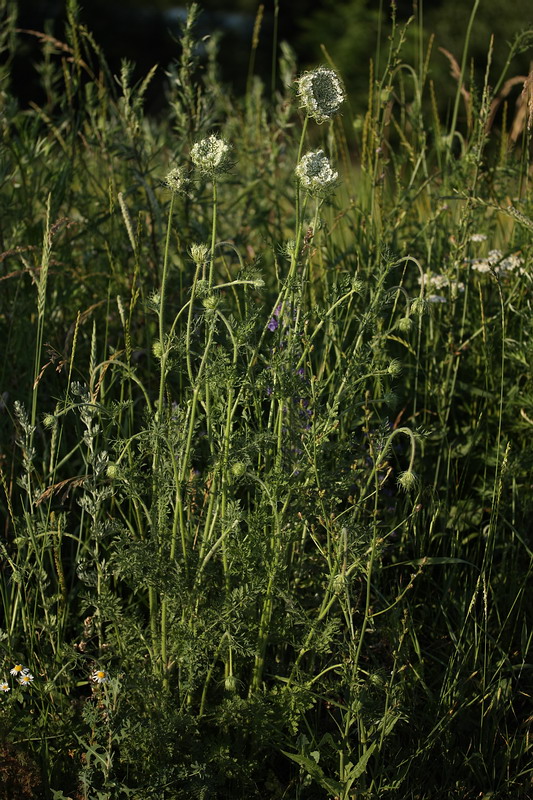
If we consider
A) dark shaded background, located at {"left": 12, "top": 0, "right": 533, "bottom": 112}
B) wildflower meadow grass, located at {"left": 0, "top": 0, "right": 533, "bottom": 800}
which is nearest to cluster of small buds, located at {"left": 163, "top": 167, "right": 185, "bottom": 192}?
wildflower meadow grass, located at {"left": 0, "top": 0, "right": 533, "bottom": 800}

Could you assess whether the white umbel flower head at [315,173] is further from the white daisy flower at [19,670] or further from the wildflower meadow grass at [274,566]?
the white daisy flower at [19,670]

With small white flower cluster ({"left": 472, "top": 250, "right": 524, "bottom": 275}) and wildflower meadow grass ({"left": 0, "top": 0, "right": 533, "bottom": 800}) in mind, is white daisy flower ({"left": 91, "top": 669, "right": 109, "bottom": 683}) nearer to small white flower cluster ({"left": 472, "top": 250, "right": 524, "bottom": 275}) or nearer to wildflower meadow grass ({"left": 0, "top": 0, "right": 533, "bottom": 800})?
wildflower meadow grass ({"left": 0, "top": 0, "right": 533, "bottom": 800})

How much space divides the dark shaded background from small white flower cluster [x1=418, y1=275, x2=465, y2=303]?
1083 cm

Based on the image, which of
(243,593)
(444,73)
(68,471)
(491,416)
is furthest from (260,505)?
(444,73)

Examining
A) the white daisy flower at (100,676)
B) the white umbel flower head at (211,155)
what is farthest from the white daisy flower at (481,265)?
the white daisy flower at (100,676)

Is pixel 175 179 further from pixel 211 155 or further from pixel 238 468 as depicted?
pixel 238 468

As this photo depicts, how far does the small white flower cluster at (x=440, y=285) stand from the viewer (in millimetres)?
2324

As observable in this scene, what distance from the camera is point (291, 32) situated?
18500mm

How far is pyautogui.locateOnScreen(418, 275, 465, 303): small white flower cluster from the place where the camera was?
2324 millimetres

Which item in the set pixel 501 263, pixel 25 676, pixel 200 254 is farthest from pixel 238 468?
pixel 501 263

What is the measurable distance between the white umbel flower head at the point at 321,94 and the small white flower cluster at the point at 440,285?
2.59 feet

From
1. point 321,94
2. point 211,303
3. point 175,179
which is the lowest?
point 211,303

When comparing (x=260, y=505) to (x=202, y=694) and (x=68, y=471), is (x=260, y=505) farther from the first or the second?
(x=68, y=471)

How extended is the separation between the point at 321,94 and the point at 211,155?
220mm
